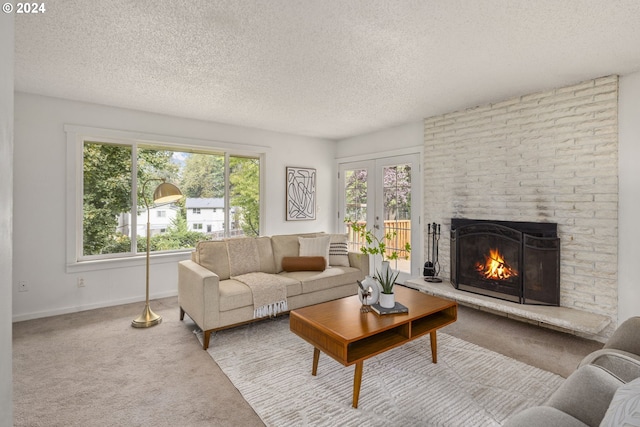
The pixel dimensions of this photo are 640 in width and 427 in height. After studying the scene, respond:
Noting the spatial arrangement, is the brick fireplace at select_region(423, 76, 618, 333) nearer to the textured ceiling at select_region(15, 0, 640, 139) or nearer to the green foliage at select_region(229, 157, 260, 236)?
the textured ceiling at select_region(15, 0, 640, 139)

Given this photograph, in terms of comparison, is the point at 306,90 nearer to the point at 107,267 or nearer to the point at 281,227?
the point at 281,227

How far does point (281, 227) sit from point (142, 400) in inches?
138

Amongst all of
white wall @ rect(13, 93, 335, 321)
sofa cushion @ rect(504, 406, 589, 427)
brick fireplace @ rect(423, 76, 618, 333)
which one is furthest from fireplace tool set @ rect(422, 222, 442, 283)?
white wall @ rect(13, 93, 335, 321)

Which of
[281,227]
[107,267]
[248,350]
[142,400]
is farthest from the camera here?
[281,227]

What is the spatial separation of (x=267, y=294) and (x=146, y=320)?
1.35 m

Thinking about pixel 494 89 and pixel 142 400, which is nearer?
pixel 142 400

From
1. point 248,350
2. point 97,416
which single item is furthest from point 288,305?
point 97,416

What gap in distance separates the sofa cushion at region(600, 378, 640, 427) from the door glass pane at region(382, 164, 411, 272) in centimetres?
379

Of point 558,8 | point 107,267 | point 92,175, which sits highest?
point 558,8

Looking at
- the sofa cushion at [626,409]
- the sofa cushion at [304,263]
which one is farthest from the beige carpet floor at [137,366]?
the sofa cushion at [626,409]

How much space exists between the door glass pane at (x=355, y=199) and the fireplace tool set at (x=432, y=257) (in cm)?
134

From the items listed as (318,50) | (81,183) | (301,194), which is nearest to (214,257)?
(81,183)

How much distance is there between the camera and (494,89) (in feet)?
10.7

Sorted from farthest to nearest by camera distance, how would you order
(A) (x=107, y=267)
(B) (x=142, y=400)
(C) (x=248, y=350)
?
(A) (x=107, y=267)
(C) (x=248, y=350)
(B) (x=142, y=400)
